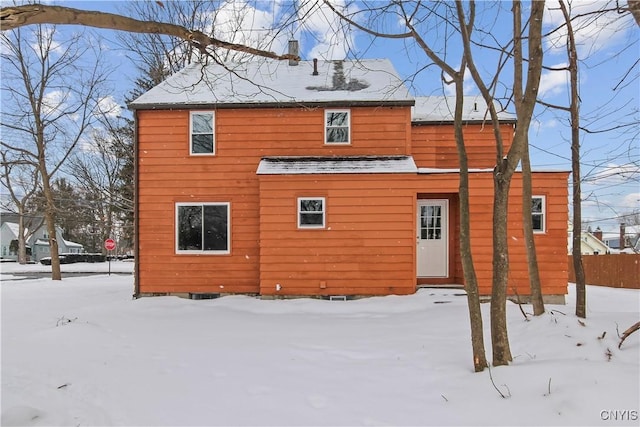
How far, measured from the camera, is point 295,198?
9680mm

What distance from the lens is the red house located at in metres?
9.55

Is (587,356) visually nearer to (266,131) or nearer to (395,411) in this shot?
(395,411)

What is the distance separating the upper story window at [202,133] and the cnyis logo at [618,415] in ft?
31.6

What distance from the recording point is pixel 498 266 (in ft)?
14.0

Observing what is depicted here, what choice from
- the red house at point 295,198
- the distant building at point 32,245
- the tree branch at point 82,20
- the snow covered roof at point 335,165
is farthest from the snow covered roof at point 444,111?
the distant building at point 32,245

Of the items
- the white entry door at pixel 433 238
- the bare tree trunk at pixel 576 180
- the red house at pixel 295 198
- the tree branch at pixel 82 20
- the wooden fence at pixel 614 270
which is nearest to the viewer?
the tree branch at pixel 82 20

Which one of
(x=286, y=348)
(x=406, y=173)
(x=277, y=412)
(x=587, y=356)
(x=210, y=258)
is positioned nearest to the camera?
(x=277, y=412)

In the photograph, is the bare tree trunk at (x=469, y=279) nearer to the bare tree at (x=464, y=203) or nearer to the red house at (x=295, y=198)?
the bare tree at (x=464, y=203)

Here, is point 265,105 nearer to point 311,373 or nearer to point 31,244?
point 311,373

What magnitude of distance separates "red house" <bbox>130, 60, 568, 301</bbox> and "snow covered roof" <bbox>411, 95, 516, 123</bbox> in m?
0.86

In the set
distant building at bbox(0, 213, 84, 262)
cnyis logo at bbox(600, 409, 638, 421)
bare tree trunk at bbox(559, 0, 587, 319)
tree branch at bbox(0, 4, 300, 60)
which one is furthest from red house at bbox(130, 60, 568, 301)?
distant building at bbox(0, 213, 84, 262)

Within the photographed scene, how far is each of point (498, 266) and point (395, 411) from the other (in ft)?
6.22

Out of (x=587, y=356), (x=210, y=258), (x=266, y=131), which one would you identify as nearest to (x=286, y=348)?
(x=587, y=356)

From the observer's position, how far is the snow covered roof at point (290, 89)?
1041 centimetres
